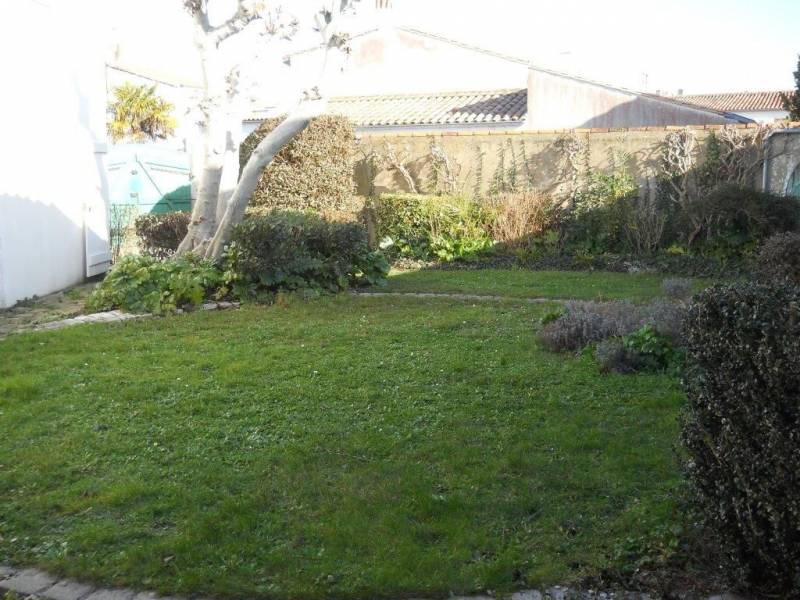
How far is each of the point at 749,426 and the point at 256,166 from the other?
8788 millimetres

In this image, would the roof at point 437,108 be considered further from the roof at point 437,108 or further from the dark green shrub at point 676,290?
the dark green shrub at point 676,290

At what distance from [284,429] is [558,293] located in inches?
232

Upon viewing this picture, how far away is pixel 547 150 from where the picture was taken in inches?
603

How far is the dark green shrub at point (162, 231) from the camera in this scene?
1351 centimetres

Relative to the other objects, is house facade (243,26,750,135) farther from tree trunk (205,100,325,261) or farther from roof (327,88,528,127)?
tree trunk (205,100,325,261)

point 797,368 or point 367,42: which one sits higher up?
point 367,42

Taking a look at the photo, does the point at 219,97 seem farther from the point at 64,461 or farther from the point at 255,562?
the point at 255,562

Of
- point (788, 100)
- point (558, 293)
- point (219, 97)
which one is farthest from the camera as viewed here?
point (788, 100)

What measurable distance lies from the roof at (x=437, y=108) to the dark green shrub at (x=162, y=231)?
747 cm

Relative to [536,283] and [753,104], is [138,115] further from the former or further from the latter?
[753,104]

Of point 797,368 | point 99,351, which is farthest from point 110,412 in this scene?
point 797,368

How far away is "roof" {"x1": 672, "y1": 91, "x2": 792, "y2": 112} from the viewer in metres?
41.4

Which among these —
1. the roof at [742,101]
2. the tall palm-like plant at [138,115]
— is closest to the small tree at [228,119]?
the tall palm-like plant at [138,115]

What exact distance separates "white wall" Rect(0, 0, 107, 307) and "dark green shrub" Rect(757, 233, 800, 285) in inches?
362
